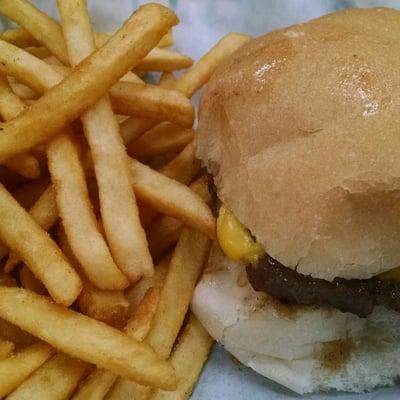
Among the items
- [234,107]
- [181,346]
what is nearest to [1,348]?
[181,346]

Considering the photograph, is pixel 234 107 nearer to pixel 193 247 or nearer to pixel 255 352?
pixel 193 247

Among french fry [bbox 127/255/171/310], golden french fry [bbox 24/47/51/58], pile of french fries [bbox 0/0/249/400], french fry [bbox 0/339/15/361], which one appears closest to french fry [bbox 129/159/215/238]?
pile of french fries [bbox 0/0/249/400]

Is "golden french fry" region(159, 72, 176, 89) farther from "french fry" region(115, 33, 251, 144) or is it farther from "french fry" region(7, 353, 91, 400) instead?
"french fry" region(7, 353, 91, 400)

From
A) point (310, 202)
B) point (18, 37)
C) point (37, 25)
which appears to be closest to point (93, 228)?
point (310, 202)

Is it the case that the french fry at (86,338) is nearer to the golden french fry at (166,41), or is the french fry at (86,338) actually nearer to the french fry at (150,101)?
the french fry at (150,101)

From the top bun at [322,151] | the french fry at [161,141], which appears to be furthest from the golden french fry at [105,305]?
the french fry at [161,141]

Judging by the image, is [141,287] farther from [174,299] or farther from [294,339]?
[294,339]
